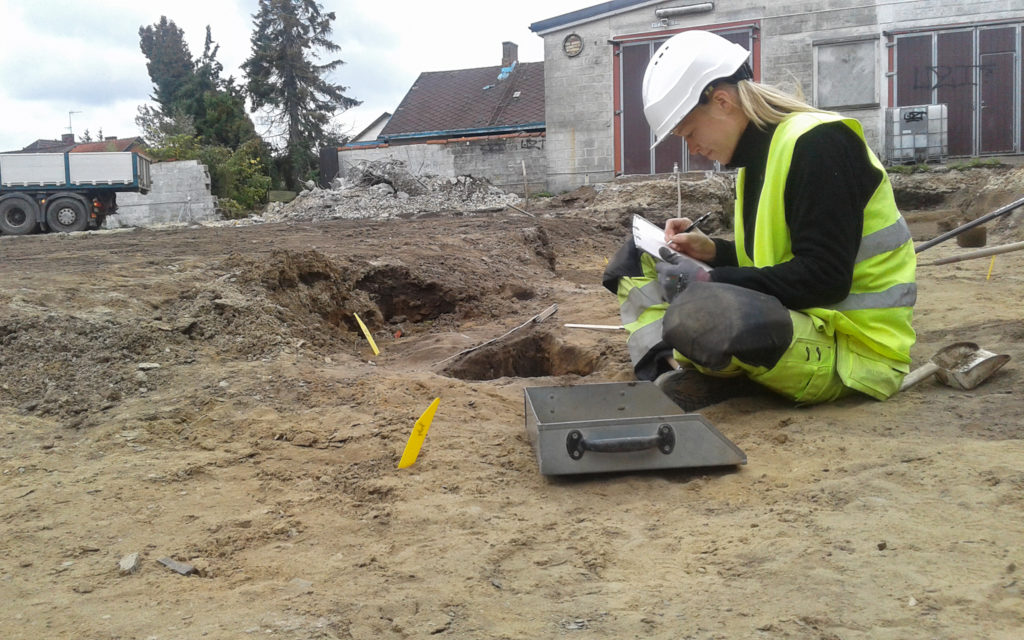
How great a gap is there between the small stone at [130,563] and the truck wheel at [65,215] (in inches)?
642

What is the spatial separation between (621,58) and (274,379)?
43.6 feet

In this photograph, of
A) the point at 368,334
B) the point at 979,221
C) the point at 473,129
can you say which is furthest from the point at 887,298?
the point at 473,129

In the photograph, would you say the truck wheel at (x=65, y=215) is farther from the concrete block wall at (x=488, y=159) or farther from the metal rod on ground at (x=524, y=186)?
the metal rod on ground at (x=524, y=186)

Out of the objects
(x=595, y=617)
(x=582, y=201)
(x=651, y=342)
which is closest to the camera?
(x=595, y=617)

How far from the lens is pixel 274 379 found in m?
3.64

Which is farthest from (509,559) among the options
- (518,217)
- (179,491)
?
(518,217)

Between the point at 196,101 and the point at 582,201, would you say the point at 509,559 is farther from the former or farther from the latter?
the point at 196,101

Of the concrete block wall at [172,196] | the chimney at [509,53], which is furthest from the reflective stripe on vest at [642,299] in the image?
the chimney at [509,53]

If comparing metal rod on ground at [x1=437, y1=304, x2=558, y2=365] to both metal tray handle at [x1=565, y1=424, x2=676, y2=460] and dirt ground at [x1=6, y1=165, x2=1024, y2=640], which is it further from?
metal tray handle at [x1=565, y1=424, x2=676, y2=460]

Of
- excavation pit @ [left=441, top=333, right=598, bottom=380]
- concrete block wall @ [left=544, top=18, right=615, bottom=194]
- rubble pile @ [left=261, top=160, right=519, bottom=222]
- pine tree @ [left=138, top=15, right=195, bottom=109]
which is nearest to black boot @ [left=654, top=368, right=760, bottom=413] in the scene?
excavation pit @ [left=441, top=333, right=598, bottom=380]

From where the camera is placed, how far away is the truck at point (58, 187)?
15.9m

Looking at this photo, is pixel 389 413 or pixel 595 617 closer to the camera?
pixel 595 617

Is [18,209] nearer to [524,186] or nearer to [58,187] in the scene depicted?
[58,187]

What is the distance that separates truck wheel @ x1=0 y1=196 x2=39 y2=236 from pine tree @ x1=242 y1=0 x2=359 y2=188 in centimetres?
1529
